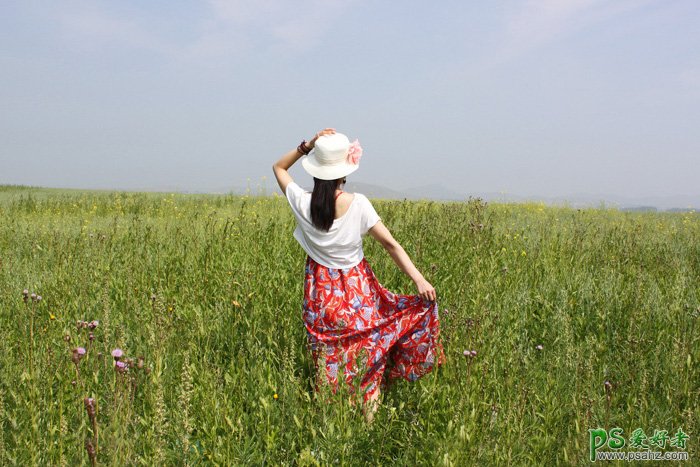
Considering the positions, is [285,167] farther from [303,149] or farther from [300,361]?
[300,361]

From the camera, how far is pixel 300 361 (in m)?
3.84

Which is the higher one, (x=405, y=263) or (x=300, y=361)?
(x=405, y=263)

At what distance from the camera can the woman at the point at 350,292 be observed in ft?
10.9

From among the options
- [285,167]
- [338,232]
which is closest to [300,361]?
[338,232]

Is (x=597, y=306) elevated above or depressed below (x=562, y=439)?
above

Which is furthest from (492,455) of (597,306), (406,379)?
(597,306)

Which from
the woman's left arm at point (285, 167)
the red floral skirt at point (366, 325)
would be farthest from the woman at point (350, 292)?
the woman's left arm at point (285, 167)

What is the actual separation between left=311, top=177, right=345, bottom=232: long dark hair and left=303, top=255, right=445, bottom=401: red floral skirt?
33 cm

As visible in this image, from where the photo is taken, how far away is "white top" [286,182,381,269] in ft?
11.0

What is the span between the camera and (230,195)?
18.1 m

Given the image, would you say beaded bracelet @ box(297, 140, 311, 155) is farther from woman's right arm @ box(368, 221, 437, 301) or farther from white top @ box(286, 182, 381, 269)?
woman's right arm @ box(368, 221, 437, 301)

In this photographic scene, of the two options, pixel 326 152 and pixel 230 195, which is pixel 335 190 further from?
pixel 230 195

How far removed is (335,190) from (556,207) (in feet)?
51.0

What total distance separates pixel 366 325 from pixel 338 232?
2.08 feet
